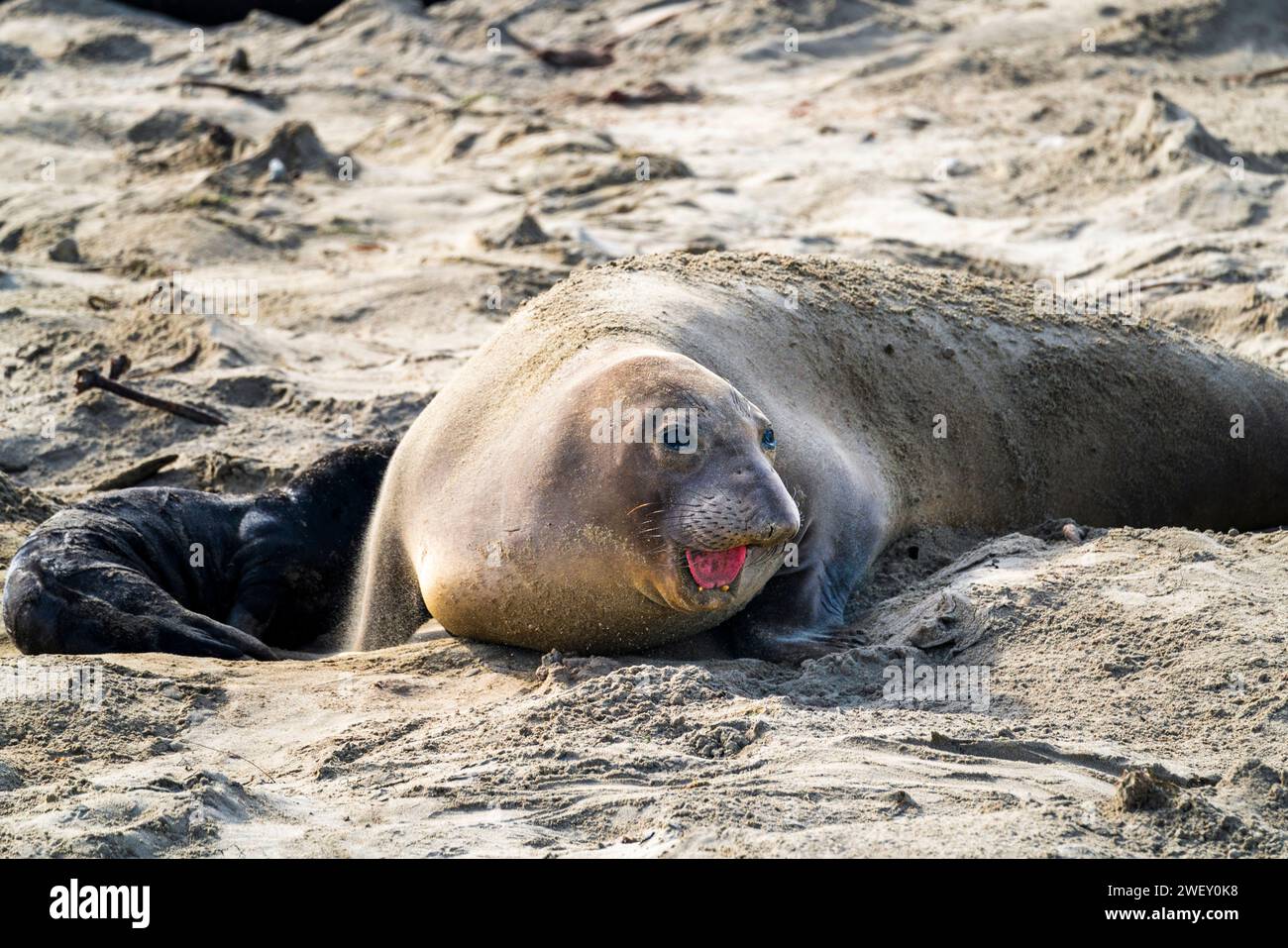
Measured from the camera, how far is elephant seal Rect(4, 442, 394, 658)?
464 centimetres

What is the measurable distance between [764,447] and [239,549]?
190 centimetres

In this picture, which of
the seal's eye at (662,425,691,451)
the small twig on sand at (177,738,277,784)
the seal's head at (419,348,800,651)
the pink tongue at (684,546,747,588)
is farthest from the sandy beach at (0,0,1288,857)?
the seal's eye at (662,425,691,451)

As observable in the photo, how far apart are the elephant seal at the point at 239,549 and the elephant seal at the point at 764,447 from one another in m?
0.21

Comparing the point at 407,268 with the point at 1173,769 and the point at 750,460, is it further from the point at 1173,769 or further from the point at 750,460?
the point at 1173,769

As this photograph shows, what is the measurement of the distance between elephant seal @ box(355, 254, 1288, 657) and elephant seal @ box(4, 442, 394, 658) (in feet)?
0.67

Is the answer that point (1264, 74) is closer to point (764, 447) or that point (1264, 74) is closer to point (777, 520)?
point (764, 447)

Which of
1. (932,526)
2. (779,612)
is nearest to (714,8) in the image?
(932,526)

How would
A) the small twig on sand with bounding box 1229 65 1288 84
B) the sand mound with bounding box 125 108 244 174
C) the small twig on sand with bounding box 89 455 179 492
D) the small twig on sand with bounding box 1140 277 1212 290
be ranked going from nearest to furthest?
the small twig on sand with bounding box 89 455 179 492, the small twig on sand with bounding box 1140 277 1212 290, the sand mound with bounding box 125 108 244 174, the small twig on sand with bounding box 1229 65 1288 84

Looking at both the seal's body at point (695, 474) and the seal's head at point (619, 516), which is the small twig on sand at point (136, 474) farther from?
the seal's head at point (619, 516)

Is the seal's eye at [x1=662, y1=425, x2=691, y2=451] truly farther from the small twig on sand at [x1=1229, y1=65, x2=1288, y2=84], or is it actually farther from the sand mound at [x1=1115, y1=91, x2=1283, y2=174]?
the small twig on sand at [x1=1229, y1=65, x2=1288, y2=84]

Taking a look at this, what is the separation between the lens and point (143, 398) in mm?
6441

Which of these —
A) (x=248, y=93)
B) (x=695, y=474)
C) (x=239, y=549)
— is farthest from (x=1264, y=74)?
(x=695, y=474)

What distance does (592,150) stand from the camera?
10.7m
